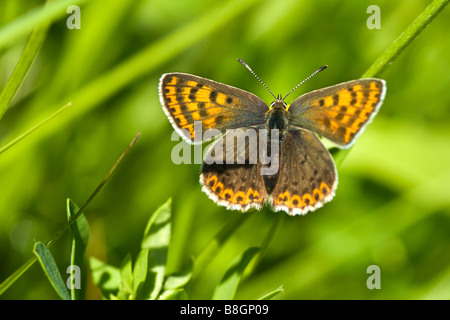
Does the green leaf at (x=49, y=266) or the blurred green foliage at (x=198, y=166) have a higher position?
the blurred green foliage at (x=198, y=166)

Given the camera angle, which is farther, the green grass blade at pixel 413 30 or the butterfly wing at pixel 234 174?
the butterfly wing at pixel 234 174

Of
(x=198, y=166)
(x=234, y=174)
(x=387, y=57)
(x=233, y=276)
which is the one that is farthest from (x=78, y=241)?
(x=198, y=166)

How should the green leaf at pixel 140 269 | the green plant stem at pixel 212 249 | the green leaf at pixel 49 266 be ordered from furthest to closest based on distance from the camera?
the green plant stem at pixel 212 249 < the green leaf at pixel 140 269 < the green leaf at pixel 49 266

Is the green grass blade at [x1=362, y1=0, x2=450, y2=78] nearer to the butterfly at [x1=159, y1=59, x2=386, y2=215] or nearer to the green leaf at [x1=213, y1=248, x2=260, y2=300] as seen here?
the butterfly at [x1=159, y1=59, x2=386, y2=215]

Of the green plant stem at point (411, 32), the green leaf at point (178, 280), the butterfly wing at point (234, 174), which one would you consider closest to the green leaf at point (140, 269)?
the green leaf at point (178, 280)

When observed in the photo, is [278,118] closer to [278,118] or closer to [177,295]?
[278,118]

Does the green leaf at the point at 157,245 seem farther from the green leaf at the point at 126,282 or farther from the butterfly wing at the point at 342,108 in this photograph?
the butterfly wing at the point at 342,108

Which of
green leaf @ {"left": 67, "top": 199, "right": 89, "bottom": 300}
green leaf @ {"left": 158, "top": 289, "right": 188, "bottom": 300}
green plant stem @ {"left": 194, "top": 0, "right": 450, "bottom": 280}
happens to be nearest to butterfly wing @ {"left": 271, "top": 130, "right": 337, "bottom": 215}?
green plant stem @ {"left": 194, "top": 0, "right": 450, "bottom": 280}
